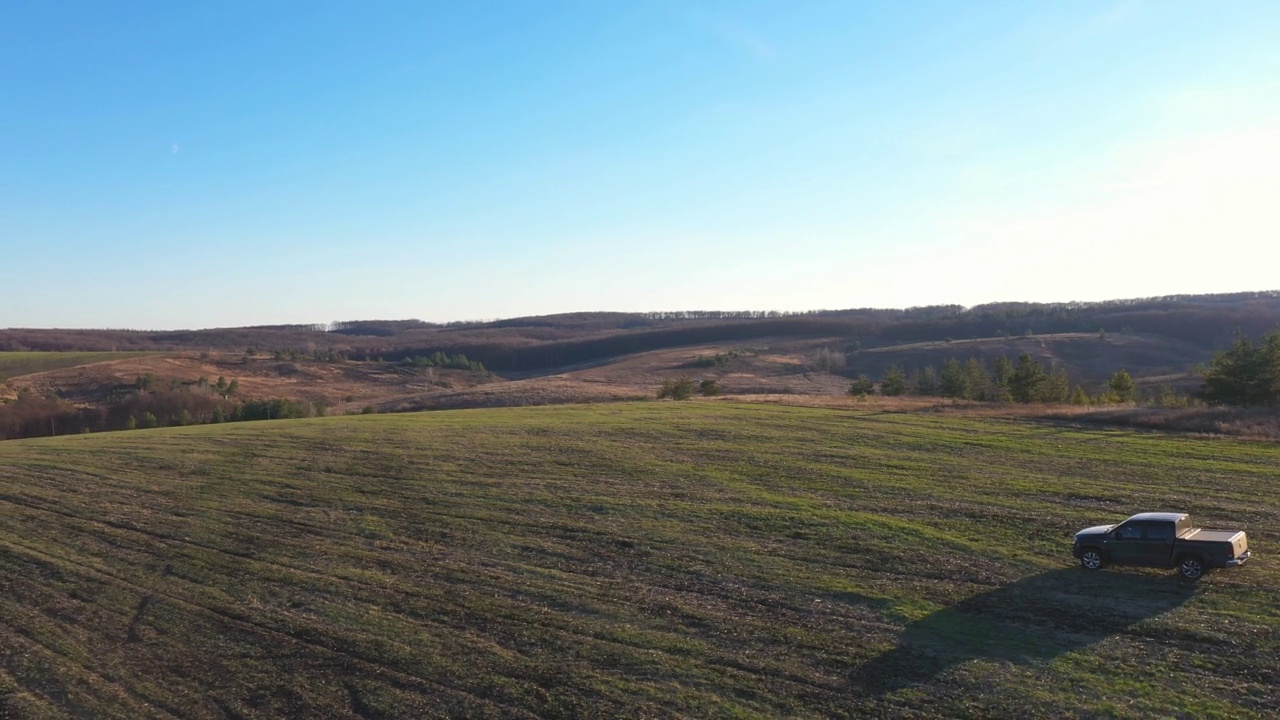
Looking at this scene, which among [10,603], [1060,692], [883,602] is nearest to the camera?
[1060,692]

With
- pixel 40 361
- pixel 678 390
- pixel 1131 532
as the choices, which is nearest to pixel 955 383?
pixel 678 390

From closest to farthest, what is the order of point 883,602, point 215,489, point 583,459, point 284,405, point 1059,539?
1. point 883,602
2. point 1059,539
3. point 215,489
4. point 583,459
5. point 284,405

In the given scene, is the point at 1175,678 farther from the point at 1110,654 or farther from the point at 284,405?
the point at 284,405

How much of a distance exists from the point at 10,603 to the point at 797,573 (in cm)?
1877

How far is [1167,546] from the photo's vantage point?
17.9 meters

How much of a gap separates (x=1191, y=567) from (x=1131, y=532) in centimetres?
131

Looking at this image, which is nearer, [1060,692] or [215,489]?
[1060,692]

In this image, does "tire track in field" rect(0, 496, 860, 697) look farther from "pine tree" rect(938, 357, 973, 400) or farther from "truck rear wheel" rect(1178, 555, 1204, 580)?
"pine tree" rect(938, 357, 973, 400)

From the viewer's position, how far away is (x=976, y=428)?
4262 cm

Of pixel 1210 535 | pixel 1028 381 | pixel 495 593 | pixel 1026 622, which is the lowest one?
pixel 1026 622

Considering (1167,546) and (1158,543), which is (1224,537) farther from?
(1158,543)

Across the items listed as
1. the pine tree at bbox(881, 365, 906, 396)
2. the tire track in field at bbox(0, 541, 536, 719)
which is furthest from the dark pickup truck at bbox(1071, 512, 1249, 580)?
the pine tree at bbox(881, 365, 906, 396)

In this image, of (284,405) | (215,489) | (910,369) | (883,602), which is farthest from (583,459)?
(910,369)

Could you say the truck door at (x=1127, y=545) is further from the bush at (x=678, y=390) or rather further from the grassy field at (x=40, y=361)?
the grassy field at (x=40, y=361)
